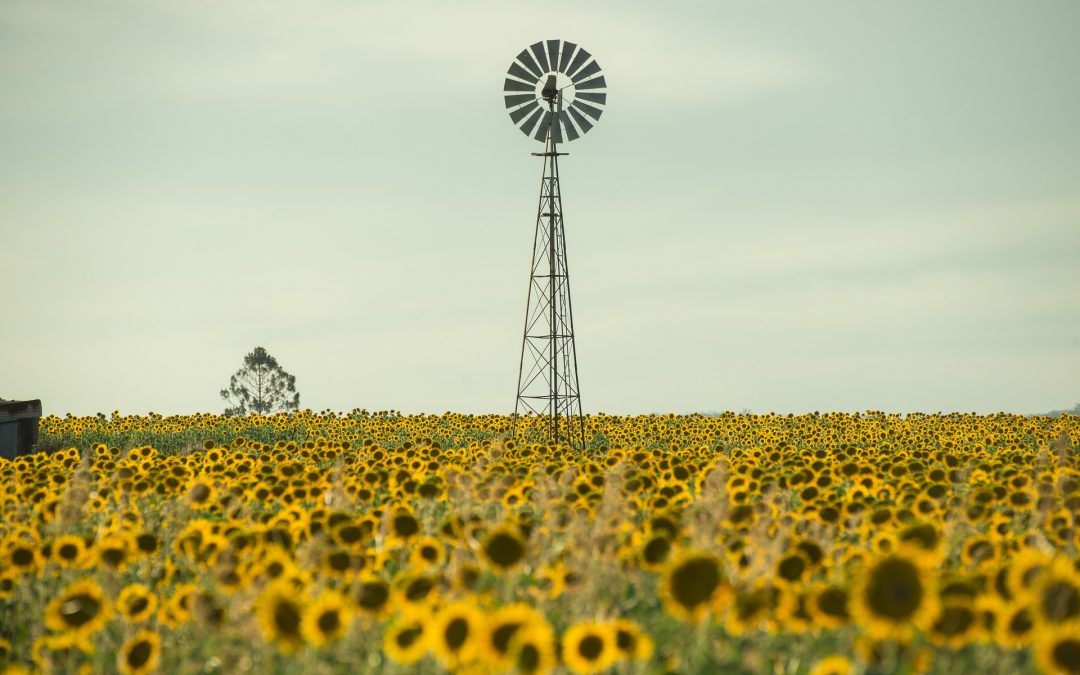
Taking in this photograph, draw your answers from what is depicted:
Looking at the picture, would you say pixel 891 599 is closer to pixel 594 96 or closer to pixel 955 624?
pixel 955 624

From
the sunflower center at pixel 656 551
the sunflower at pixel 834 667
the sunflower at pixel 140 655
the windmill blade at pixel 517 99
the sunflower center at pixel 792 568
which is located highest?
the windmill blade at pixel 517 99

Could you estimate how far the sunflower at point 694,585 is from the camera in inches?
222

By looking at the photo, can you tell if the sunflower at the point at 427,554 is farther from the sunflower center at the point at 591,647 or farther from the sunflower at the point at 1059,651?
the sunflower at the point at 1059,651

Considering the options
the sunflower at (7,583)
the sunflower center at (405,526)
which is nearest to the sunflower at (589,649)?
the sunflower center at (405,526)

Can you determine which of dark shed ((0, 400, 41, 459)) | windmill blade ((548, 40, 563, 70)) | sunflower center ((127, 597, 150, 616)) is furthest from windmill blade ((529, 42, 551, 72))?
sunflower center ((127, 597, 150, 616))

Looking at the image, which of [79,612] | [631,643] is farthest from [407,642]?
[79,612]

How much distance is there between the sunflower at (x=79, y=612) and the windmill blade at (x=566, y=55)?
2395 centimetres

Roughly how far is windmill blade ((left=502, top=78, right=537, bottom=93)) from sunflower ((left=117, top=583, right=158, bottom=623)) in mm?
23800

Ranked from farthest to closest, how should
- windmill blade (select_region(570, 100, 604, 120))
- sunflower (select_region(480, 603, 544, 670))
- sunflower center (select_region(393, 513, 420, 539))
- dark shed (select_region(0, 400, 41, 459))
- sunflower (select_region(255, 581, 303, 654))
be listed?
windmill blade (select_region(570, 100, 604, 120))
dark shed (select_region(0, 400, 41, 459))
sunflower center (select_region(393, 513, 420, 539))
sunflower (select_region(255, 581, 303, 654))
sunflower (select_region(480, 603, 544, 670))

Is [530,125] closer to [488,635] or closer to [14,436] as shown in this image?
[14,436]

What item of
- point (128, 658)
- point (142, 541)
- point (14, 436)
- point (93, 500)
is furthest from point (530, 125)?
point (128, 658)

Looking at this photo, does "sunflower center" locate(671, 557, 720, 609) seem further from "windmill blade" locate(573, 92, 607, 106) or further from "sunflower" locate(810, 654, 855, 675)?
"windmill blade" locate(573, 92, 607, 106)

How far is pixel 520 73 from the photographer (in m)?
29.2

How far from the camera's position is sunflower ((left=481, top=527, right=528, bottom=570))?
6539 millimetres
